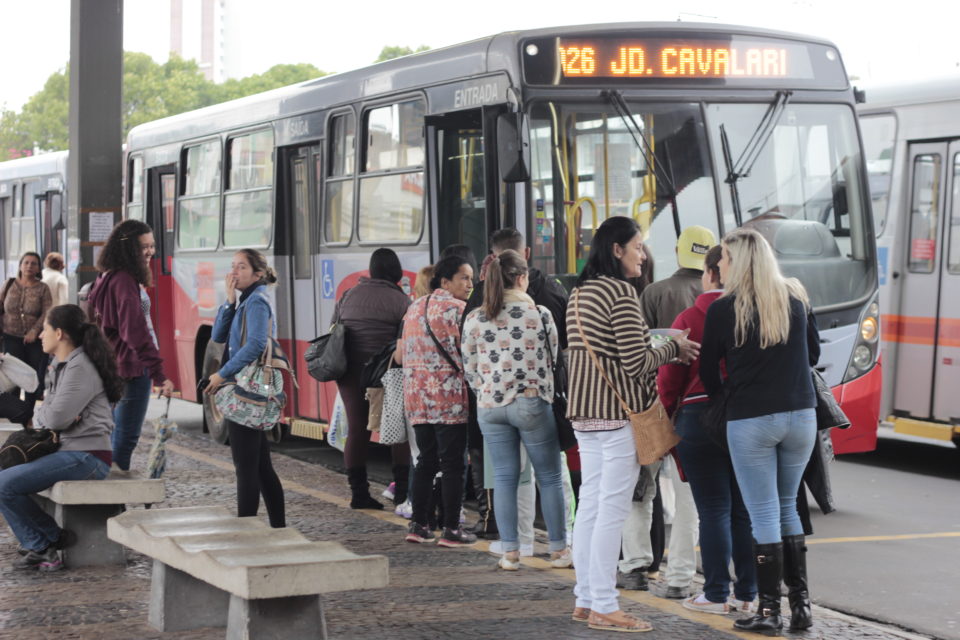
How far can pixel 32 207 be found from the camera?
23.7 meters

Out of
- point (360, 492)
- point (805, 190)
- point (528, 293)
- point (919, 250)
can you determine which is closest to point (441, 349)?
point (528, 293)

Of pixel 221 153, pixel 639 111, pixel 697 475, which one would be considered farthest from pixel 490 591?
pixel 221 153

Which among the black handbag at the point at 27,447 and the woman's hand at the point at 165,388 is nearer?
the black handbag at the point at 27,447

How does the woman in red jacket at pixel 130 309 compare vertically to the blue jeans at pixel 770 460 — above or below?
above

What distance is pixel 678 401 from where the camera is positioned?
658cm

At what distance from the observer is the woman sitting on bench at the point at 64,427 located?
7.62 m

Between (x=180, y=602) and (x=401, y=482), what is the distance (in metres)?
3.34

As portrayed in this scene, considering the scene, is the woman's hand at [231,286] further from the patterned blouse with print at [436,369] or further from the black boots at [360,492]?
the black boots at [360,492]

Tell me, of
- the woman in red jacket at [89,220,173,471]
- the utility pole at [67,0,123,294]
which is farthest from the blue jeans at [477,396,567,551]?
the utility pole at [67,0,123,294]

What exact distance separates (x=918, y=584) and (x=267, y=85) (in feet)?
235

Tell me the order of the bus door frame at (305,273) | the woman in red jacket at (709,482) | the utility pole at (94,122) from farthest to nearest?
the utility pole at (94,122), the bus door frame at (305,273), the woman in red jacket at (709,482)

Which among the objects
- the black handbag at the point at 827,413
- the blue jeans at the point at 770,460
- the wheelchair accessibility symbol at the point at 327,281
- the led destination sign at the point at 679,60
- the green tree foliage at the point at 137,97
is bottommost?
the blue jeans at the point at 770,460

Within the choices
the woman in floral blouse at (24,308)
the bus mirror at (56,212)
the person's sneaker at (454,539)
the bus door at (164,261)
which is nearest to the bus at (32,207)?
the bus mirror at (56,212)

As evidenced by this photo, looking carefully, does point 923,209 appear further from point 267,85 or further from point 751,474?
point 267,85
